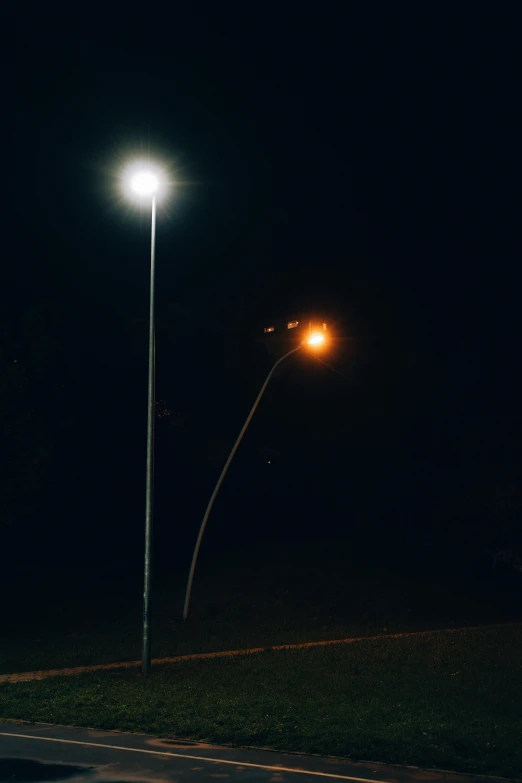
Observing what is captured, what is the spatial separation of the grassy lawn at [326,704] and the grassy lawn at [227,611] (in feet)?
14.6

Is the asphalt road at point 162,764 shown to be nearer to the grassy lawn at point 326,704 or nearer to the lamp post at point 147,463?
the grassy lawn at point 326,704

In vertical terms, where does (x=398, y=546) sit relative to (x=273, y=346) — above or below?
below

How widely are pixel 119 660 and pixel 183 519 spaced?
78.7ft

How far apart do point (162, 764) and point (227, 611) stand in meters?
21.3

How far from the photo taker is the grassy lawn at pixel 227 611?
2352 cm

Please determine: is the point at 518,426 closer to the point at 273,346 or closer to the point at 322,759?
the point at 273,346

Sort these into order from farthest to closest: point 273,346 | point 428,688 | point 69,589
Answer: point 273,346 → point 69,589 → point 428,688

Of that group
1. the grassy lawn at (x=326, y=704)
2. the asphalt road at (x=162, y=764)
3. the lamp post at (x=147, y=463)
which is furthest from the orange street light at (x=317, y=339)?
the asphalt road at (x=162, y=764)

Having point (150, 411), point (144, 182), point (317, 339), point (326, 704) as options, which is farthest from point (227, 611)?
point (326, 704)

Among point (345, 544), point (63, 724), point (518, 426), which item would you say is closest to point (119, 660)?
point (63, 724)

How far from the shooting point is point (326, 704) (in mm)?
12625

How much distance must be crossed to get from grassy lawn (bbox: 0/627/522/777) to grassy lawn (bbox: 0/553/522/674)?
4456 millimetres

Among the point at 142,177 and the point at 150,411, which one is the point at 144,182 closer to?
the point at 142,177

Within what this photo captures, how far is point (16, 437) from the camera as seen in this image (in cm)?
2783
